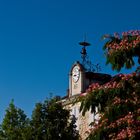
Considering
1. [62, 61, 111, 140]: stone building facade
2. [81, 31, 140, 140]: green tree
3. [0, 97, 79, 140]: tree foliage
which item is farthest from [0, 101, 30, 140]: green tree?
[81, 31, 140, 140]: green tree

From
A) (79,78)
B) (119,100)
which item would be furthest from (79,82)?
(119,100)

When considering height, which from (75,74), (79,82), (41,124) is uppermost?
(75,74)

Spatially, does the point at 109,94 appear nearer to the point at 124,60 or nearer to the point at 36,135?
the point at 124,60

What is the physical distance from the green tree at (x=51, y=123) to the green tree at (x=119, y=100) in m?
16.6

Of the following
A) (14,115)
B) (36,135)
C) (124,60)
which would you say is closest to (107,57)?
(124,60)

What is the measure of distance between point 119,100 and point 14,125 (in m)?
20.3

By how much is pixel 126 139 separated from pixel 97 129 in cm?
100

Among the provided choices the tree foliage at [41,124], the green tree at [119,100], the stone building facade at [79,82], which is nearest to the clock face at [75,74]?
the stone building facade at [79,82]

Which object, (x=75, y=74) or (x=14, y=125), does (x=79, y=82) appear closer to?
(x=75, y=74)

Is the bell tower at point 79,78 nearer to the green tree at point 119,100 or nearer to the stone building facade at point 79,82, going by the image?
the stone building facade at point 79,82

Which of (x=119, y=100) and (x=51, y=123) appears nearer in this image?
(x=119, y=100)

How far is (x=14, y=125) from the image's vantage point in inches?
1458

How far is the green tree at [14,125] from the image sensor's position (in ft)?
116

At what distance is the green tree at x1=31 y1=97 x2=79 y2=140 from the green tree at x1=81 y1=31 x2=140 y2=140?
16.6 m
